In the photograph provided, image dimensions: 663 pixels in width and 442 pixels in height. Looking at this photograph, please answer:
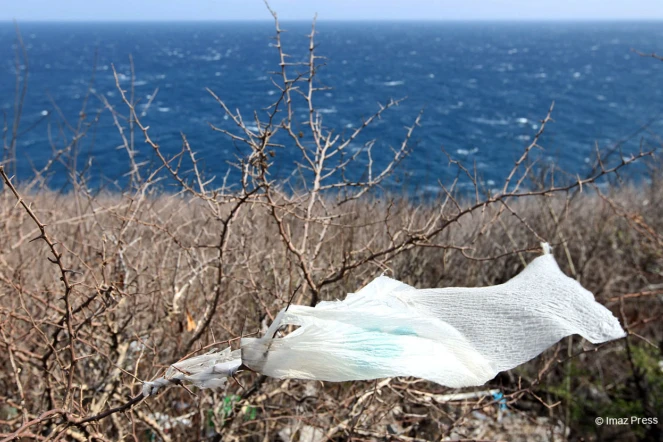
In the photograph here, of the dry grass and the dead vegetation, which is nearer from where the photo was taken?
the dead vegetation

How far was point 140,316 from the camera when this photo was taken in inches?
117

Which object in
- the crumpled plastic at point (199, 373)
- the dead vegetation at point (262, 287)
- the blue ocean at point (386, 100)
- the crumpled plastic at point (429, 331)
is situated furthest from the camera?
the blue ocean at point (386, 100)

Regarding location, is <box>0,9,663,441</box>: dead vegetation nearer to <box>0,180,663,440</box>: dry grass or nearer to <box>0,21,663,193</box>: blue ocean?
<box>0,180,663,440</box>: dry grass

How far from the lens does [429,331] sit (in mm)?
1553

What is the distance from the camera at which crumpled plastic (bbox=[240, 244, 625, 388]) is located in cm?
140

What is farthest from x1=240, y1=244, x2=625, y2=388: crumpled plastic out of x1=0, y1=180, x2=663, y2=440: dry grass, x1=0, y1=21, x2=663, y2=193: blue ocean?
x1=0, y1=21, x2=663, y2=193: blue ocean

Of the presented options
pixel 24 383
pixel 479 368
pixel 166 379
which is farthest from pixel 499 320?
pixel 24 383

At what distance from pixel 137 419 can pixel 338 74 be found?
52396 millimetres

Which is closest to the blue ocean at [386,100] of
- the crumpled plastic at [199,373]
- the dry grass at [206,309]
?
the dry grass at [206,309]

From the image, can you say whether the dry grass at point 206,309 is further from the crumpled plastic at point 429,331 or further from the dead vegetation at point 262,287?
the crumpled plastic at point 429,331

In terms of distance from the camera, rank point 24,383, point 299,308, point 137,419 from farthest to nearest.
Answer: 1. point 24,383
2. point 137,419
3. point 299,308

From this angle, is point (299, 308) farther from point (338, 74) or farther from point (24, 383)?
point (338, 74)

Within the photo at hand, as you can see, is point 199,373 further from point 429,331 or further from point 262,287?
point 262,287

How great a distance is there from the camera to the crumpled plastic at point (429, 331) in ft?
4.58
